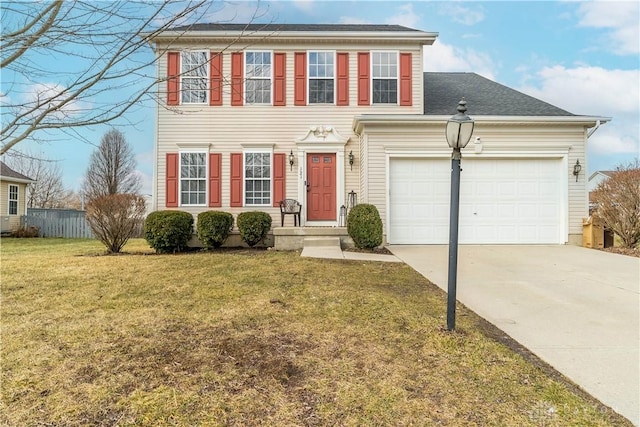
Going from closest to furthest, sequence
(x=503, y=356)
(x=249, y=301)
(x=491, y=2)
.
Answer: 1. (x=503, y=356)
2. (x=249, y=301)
3. (x=491, y=2)

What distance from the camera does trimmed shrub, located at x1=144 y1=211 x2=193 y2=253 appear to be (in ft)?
27.4

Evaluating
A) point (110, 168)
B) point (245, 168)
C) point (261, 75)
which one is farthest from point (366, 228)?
point (110, 168)

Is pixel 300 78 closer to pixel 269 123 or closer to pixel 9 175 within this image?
pixel 269 123

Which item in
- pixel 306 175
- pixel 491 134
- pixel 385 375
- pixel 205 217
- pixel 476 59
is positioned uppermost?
pixel 476 59

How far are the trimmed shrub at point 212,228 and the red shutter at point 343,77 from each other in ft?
15.6

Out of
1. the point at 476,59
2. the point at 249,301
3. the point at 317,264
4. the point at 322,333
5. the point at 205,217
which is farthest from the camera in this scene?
the point at 476,59

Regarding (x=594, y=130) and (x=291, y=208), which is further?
(x=291, y=208)

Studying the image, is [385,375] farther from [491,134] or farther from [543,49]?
[543,49]

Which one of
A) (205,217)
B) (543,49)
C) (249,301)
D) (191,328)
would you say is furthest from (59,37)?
(543,49)

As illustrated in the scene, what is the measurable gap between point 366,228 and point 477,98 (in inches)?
232

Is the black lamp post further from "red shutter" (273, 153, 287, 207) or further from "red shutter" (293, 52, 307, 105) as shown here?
"red shutter" (293, 52, 307, 105)

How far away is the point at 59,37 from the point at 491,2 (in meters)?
8.85

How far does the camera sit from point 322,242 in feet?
27.4

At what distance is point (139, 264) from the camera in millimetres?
6555
